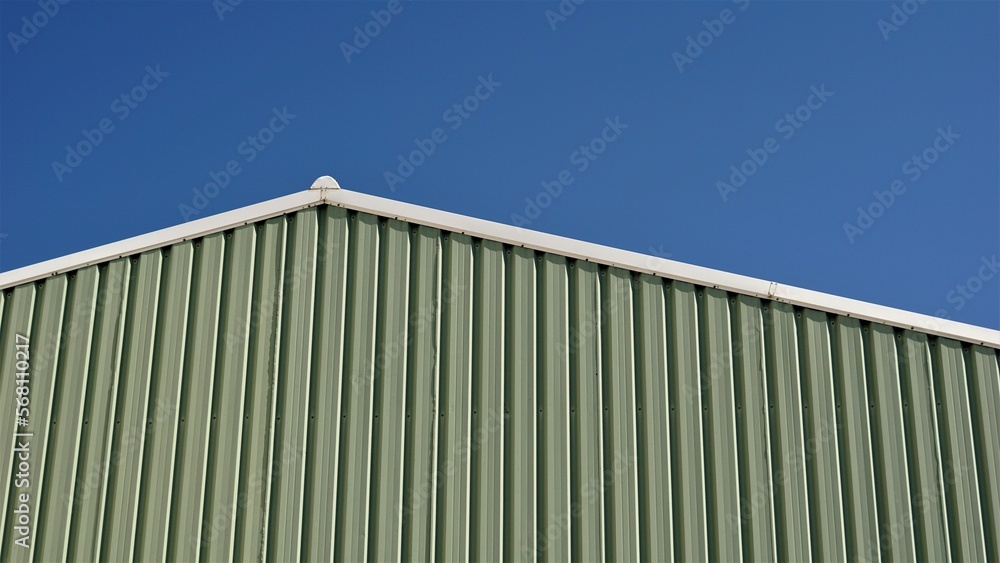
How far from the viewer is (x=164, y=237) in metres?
9.30

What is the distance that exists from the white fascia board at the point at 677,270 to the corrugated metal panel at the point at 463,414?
0.09 meters

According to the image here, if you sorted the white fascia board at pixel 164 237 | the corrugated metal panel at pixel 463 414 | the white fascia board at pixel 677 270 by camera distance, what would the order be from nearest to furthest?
the corrugated metal panel at pixel 463 414 < the white fascia board at pixel 677 270 < the white fascia board at pixel 164 237

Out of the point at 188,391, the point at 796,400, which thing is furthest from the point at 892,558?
the point at 188,391

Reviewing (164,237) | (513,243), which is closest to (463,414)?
(513,243)

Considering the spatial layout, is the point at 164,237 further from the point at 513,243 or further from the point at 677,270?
the point at 677,270

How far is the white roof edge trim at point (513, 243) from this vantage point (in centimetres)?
898

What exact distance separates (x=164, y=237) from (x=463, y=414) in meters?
3.09

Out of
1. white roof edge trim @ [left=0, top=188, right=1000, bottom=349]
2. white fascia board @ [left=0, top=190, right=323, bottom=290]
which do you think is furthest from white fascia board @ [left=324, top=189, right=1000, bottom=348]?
white fascia board @ [left=0, top=190, right=323, bottom=290]

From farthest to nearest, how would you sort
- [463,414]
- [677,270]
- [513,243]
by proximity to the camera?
[513,243] < [677,270] < [463,414]

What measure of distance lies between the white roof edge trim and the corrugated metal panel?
0.29ft

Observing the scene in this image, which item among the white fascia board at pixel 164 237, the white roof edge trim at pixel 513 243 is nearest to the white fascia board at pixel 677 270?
the white roof edge trim at pixel 513 243

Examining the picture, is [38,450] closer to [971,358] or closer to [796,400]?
[796,400]

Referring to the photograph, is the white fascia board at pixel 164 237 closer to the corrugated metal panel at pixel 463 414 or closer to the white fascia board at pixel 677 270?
the corrugated metal panel at pixel 463 414

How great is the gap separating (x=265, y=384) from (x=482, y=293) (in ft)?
6.53
